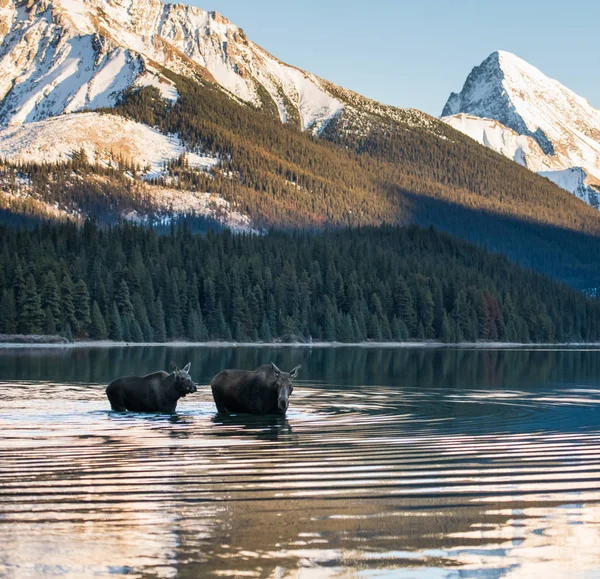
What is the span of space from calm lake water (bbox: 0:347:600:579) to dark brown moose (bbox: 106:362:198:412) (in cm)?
130

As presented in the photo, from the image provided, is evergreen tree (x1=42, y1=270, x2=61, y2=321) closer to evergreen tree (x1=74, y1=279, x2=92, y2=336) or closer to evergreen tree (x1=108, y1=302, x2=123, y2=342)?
evergreen tree (x1=74, y1=279, x2=92, y2=336)

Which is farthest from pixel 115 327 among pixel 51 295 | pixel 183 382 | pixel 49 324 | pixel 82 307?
pixel 183 382

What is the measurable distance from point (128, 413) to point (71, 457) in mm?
13800

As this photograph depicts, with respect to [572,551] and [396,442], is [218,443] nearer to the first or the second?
[396,442]

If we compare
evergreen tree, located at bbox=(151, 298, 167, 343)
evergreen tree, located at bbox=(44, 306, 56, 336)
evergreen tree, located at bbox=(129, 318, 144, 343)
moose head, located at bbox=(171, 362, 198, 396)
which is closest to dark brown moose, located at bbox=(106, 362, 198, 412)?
moose head, located at bbox=(171, 362, 198, 396)

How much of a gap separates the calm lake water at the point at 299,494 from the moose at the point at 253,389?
1.21 metres

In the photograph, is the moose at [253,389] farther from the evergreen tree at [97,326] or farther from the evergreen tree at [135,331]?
the evergreen tree at [135,331]

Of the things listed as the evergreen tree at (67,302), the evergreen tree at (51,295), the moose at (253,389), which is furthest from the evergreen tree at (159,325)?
the moose at (253,389)

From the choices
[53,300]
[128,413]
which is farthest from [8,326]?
[128,413]

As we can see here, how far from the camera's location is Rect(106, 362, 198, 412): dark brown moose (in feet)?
128

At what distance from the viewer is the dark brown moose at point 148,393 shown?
3916cm

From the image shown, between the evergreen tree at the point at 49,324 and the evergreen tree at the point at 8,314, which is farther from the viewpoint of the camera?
the evergreen tree at the point at 49,324

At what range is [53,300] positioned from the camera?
164m

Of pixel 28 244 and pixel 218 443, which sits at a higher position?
pixel 28 244
